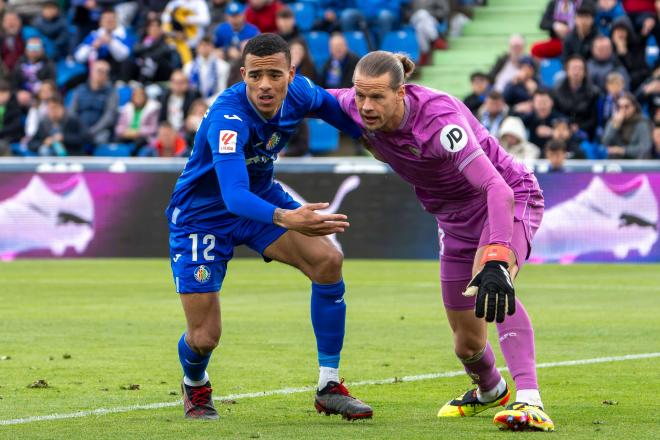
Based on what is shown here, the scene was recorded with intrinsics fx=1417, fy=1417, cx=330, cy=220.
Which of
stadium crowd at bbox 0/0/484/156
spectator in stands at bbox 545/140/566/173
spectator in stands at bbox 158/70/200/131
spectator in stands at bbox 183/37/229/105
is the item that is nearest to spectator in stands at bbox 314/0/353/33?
stadium crowd at bbox 0/0/484/156

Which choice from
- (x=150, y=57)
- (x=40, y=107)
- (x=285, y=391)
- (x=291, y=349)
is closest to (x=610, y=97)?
(x=150, y=57)

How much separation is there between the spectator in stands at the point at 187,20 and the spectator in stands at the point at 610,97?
7923 mm

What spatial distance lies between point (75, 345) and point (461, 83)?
14.5 metres

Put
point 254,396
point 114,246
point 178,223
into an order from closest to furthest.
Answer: point 178,223 → point 254,396 → point 114,246

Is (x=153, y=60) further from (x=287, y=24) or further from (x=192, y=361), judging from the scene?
(x=192, y=361)

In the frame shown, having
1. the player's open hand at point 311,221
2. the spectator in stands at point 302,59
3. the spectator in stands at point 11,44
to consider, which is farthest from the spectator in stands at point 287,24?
the player's open hand at point 311,221

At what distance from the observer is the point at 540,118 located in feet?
67.2

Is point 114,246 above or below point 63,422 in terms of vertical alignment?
below

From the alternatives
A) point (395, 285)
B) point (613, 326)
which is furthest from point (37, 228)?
point (613, 326)

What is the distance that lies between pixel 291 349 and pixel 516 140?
31.7 ft

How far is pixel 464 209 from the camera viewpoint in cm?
746

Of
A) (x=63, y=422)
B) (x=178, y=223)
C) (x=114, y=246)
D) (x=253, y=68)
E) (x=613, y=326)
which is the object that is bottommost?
(x=114, y=246)

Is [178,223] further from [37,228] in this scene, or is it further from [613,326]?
[37,228]

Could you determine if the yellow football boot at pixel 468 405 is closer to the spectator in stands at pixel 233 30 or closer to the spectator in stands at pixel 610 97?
the spectator in stands at pixel 610 97
